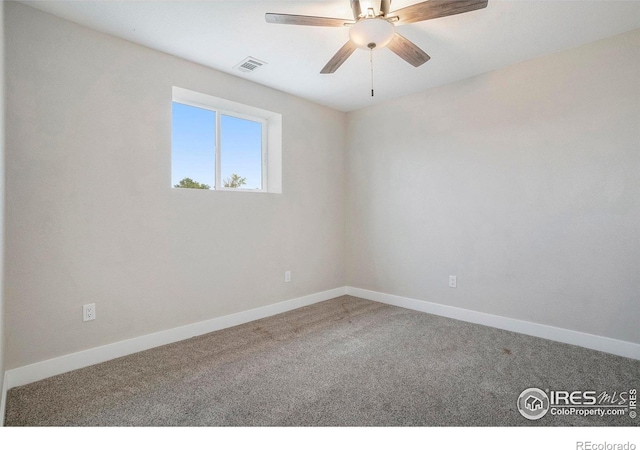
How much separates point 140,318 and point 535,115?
3.65 metres

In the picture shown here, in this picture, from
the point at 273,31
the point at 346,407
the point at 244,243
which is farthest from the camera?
the point at 244,243

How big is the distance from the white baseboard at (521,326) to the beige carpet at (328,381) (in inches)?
3.6

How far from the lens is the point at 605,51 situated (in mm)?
2537

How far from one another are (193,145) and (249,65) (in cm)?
89

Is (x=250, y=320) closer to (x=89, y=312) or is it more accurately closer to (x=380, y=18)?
(x=89, y=312)

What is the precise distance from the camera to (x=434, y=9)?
1795mm

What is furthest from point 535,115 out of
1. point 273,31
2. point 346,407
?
point 346,407

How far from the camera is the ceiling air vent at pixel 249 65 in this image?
2824 millimetres

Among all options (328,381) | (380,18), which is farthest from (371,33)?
(328,381)

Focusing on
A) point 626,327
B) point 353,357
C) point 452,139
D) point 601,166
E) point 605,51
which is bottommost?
point 353,357

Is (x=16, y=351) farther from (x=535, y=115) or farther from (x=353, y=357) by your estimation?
(x=535, y=115)

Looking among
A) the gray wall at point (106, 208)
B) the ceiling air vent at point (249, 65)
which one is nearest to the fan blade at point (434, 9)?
the ceiling air vent at point (249, 65)

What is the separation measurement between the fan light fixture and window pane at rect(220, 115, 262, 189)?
5.66 ft

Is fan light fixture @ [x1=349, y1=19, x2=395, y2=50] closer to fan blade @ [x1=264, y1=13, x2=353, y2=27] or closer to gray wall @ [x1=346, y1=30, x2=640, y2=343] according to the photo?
fan blade @ [x1=264, y1=13, x2=353, y2=27]
